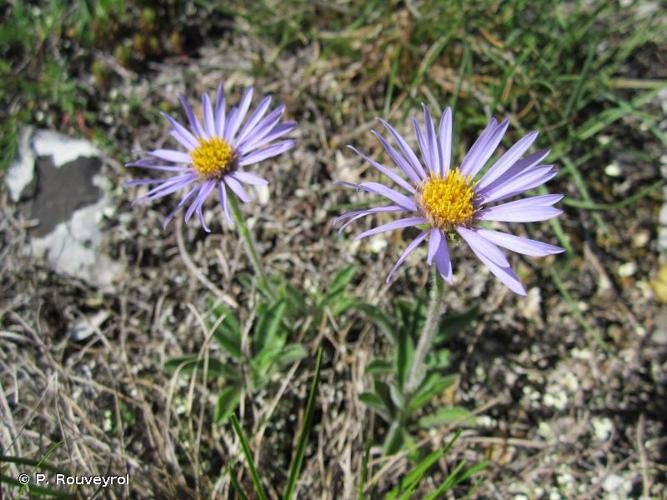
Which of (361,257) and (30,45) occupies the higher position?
(30,45)

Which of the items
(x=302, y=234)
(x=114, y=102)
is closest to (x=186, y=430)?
(x=302, y=234)

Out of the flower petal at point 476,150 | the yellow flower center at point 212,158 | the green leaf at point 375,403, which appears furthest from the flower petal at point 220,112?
the green leaf at point 375,403

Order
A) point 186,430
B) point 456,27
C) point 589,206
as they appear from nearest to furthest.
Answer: point 186,430 → point 589,206 → point 456,27

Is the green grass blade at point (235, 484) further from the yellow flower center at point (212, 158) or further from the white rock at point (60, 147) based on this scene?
the white rock at point (60, 147)

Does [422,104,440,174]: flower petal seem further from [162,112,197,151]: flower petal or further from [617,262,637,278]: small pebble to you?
[617,262,637,278]: small pebble

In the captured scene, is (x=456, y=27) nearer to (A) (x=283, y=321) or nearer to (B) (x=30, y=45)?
(A) (x=283, y=321)

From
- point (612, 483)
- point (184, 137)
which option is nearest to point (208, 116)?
point (184, 137)
